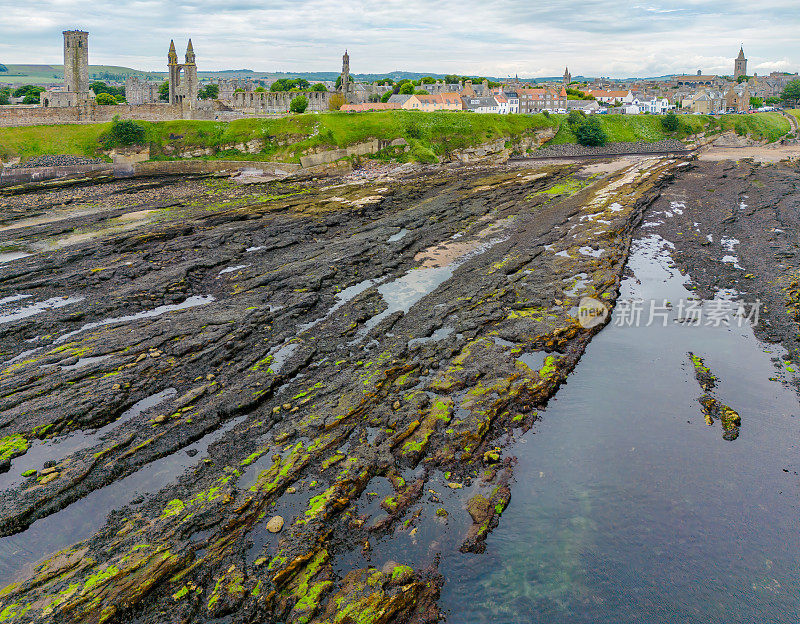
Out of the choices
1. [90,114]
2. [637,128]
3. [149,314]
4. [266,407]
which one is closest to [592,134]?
[637,128]

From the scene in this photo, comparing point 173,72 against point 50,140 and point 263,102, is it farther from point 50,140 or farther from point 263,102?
point 50,140

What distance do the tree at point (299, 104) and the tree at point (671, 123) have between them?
2559 inches

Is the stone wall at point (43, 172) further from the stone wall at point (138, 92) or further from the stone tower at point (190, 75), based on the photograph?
the stone wall at point (138, 92)

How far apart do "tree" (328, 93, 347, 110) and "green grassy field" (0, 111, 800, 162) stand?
24.8 metres

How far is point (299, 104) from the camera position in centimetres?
8656

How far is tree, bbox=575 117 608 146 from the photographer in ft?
303

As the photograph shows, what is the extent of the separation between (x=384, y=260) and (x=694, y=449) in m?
19.7

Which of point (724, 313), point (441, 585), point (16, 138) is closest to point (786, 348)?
point (724, 313)

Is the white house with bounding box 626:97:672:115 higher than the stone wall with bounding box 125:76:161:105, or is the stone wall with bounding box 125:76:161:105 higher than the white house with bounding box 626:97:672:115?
the white house with bounding box 626:97:672:115

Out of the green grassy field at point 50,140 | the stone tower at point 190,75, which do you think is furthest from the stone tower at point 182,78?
the green grassy field at point 50,140

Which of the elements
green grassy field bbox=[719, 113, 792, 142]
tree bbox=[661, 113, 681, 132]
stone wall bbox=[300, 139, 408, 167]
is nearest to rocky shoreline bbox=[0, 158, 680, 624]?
stone wall bbox=[300, 139, 408, 167]

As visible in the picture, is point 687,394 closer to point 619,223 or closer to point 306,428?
point 306,428

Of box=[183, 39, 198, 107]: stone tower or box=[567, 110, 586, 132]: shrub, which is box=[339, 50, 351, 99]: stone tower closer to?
box=[183, 39, 198, 107]: stone tower

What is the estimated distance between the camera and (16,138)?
2359 inches
